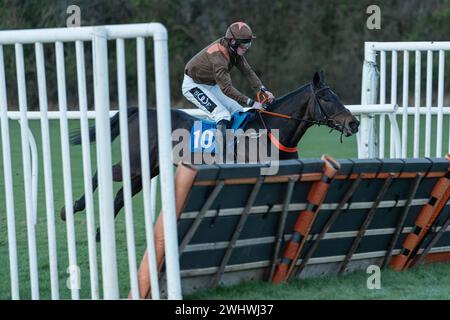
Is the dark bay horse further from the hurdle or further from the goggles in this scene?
the hurdle

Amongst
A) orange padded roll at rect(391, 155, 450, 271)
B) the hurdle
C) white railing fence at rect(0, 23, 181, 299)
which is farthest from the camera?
orange padded roll at rect(391, 155, 450, 271)

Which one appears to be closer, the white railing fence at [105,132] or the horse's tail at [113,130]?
the white railing fence at [105,132]

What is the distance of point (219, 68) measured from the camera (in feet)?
25.1

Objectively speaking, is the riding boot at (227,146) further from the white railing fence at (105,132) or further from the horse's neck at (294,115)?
the white railing fence at (105,132)

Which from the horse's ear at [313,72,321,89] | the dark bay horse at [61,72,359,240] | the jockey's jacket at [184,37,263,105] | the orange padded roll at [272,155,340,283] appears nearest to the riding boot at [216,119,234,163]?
the dark bay horse at [61,72,359,240]

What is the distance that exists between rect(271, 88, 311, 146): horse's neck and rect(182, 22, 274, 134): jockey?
184 millimetres

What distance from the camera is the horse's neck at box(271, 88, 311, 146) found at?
7.72 m

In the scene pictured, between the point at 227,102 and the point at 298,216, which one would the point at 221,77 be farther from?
the point at 298,216

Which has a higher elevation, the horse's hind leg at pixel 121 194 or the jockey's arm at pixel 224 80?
the jockey's arm at pixel 224 80

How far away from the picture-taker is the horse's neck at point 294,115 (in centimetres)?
772

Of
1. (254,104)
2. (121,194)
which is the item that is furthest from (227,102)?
(121,194)

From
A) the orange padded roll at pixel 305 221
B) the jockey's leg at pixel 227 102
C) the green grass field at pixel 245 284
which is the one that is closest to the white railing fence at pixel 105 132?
the green grass field at pixel 245 284

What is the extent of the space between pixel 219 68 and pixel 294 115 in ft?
2.43

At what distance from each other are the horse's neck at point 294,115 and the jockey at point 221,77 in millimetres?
184
